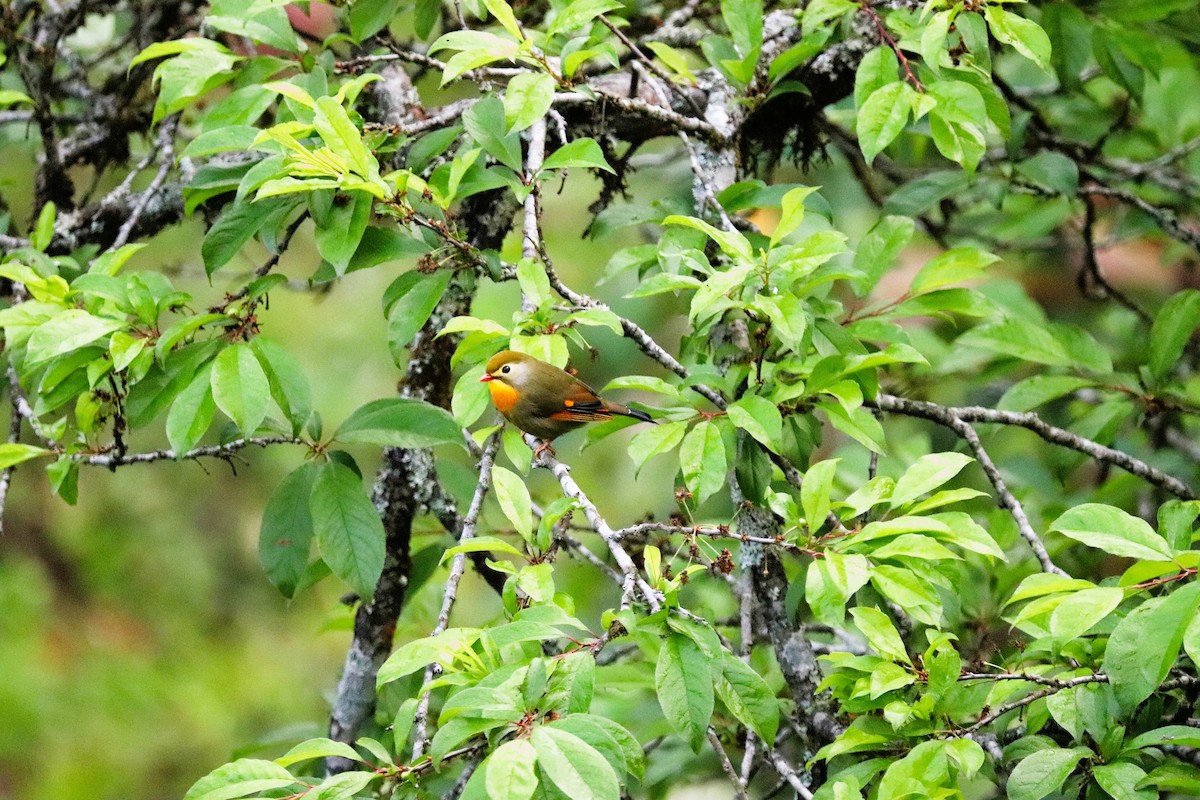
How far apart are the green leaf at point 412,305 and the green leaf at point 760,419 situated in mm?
659

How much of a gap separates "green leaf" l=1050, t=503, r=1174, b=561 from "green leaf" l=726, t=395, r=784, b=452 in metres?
→ 0.47

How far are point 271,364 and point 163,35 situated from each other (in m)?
1.86

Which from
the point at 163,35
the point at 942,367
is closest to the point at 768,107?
the point at 942,367

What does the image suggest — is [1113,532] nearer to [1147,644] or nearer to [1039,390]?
[1147,644]

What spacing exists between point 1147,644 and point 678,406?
0.95m

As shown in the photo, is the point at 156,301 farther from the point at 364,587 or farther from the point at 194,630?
the point at 194,630

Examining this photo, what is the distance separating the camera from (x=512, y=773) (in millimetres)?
1453

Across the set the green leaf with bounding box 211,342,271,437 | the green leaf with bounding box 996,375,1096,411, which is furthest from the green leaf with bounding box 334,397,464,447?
the green leaf with bounding box 996,375,1096,411

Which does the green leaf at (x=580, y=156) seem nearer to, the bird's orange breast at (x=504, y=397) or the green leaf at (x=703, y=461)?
the green leaf at (x=703, y=461)

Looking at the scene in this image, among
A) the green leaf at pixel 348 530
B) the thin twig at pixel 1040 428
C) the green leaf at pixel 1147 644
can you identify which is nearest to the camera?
the green leaf at pixel 1147 644

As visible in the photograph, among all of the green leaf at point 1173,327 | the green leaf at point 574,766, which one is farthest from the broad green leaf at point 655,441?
the green leaf at point 1173,327

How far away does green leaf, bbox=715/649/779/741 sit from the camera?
1.85m

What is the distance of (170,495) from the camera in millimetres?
6230

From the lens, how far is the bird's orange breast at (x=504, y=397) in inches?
107
